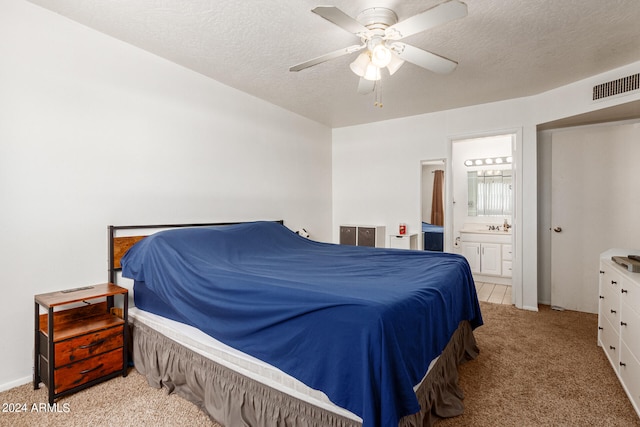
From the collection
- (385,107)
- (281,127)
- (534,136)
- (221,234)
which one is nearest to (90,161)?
(221,234)

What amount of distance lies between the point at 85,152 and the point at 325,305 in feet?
7.55

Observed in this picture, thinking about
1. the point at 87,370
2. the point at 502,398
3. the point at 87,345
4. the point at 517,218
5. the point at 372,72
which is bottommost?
the point at 502,398

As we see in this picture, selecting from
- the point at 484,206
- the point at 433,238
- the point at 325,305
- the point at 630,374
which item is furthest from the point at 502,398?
the point at 484,206

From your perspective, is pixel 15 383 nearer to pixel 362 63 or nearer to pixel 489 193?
pixel 362 63

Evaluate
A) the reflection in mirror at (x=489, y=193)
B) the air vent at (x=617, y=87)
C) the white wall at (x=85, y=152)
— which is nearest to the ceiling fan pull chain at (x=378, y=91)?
the white wall at (x=85, y=152)

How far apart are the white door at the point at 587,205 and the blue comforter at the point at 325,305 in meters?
2.06

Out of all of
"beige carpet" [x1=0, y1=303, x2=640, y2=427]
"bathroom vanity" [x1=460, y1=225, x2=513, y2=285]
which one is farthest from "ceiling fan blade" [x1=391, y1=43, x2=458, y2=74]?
"bathroom vanity" [x1=460, y1=225, x2=513, y2=285]

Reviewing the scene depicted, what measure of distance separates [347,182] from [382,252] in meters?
2.46

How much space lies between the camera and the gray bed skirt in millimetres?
1497

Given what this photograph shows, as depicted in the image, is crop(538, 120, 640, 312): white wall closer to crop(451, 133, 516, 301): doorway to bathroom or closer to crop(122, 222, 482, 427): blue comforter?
crop(451, 133, 516, 301): doorway to bathroom

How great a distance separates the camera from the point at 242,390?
170 cm

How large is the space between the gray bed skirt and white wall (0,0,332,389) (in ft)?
2.47

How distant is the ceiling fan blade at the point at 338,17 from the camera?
1.66 m

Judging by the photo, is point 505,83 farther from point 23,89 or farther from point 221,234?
point 23,89
